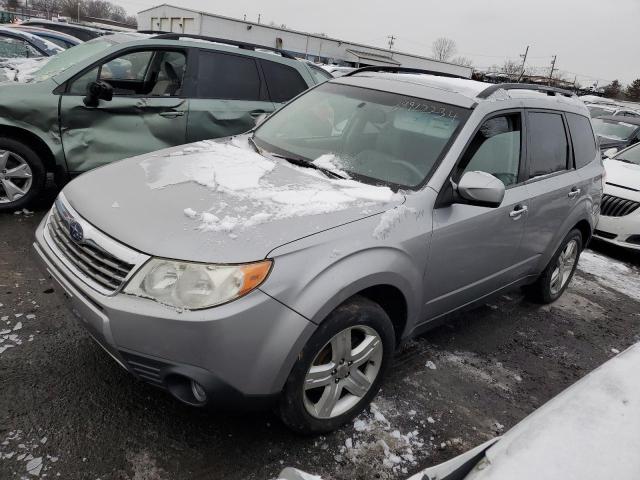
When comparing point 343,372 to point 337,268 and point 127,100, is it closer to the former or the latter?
point 337,268

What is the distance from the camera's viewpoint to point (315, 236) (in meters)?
2.19

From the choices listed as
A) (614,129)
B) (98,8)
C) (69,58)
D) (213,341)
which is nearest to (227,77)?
(69,58)

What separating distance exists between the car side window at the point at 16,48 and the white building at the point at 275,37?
1291cm

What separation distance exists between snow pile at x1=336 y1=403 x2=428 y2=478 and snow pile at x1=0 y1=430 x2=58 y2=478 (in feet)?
4.20

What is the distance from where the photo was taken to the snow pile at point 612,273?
17.9ft

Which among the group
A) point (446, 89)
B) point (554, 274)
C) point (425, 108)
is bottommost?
point (554, 274)

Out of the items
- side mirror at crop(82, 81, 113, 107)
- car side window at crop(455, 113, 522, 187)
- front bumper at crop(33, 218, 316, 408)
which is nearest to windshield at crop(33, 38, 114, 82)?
side mirror at crop(82, 81, 113, 107)

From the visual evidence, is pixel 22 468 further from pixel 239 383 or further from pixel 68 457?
pixel 239 383

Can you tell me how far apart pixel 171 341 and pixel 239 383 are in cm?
32

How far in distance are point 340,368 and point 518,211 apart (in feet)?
5.42

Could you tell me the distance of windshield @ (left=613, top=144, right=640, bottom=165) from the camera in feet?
24.1

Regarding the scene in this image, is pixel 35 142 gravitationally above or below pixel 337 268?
below

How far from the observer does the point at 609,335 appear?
14.1 ft

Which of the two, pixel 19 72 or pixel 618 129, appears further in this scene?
pixel 618 129
